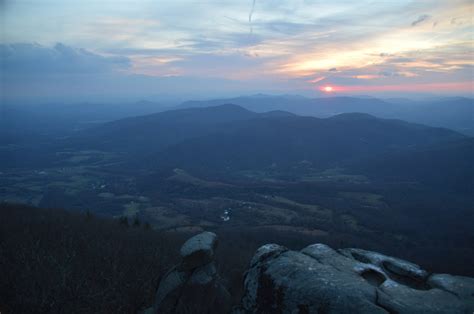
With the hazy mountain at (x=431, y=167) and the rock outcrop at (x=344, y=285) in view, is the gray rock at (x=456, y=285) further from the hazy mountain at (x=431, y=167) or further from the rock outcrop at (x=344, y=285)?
the hazy mountain at (x=431, y=167)

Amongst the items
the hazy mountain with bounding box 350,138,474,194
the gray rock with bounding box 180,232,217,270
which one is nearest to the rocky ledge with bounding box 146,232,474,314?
the gray rock with bounding box 180,232,217,270

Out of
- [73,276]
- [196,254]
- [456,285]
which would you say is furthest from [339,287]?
[73,276]

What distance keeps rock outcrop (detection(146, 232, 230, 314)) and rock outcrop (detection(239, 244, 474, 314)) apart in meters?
3.34

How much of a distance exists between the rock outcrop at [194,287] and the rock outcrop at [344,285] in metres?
3.34

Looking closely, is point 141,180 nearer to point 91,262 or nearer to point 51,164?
point 51,164

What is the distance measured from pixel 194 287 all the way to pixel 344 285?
7.27 m

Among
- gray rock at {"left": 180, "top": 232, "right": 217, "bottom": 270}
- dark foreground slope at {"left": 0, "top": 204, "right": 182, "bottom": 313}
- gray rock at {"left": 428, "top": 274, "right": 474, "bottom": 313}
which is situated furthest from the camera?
gray rock at {"left": 180, "top": 232, "right": 217, "bottom": 270}

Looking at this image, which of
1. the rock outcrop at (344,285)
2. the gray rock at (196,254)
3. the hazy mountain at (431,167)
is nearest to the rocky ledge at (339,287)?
the rock outcrop at (344,285)

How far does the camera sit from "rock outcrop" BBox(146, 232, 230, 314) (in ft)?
39.2

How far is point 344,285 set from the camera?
7.78 meters

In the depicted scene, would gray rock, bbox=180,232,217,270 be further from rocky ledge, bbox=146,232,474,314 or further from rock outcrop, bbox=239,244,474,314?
rock outcrop, bbox=239,244,474,314

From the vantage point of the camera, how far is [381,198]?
10738 cm

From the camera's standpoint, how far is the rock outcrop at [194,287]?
1196cm

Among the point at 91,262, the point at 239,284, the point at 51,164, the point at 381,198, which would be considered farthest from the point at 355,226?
the point at 51,164
